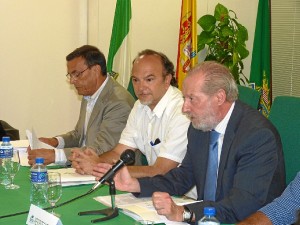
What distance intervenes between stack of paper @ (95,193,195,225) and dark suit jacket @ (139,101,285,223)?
8 centimetres

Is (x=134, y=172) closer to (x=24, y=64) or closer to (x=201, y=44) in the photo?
(x=201, y=44)

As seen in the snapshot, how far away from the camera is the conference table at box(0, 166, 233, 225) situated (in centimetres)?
229

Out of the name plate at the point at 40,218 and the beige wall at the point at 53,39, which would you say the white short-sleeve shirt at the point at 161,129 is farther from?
the beige wall at the point at 53,39

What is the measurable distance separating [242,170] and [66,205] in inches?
31.4

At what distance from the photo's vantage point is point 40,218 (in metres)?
2.12

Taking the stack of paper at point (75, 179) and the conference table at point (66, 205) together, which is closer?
the conference table at point (66, 205)

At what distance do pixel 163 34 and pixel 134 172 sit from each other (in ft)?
10.1

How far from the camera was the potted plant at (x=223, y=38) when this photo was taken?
5289 mm

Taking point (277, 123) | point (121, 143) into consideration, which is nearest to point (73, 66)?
point (121, 143)

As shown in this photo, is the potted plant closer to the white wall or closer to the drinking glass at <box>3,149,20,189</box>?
the white wall

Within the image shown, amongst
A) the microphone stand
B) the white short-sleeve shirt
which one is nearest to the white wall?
the white short-sleeve shirt

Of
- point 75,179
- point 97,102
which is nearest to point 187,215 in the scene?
point 75,179

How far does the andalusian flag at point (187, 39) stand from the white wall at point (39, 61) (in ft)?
4.45

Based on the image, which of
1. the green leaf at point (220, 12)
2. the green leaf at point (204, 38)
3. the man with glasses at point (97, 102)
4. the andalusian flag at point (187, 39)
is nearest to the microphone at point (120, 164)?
the man with glasses at point (97, 102)
